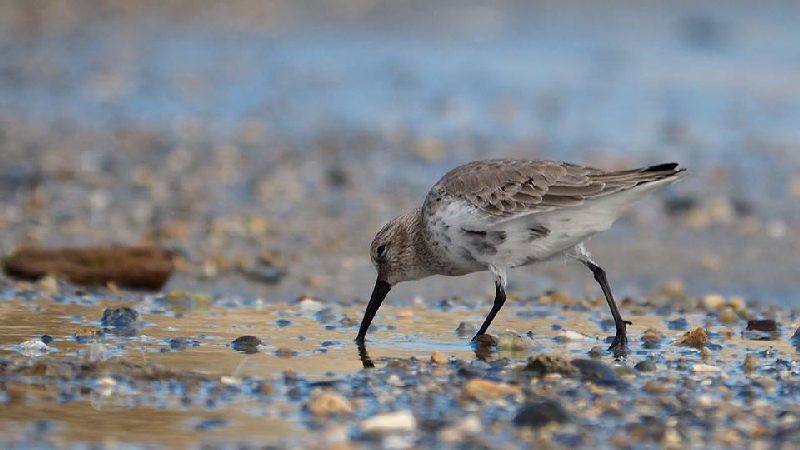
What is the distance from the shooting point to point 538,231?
27.7ft

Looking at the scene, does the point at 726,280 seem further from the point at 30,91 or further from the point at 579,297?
the point at 30,91

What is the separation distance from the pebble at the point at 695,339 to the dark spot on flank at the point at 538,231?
40.1 inches

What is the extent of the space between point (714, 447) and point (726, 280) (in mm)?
6130

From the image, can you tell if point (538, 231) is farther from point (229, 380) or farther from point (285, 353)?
point (229, 380)

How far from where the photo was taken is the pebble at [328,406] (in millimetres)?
6418

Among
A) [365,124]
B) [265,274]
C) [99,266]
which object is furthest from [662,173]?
[365,124]

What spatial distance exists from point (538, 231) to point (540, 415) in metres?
2.38

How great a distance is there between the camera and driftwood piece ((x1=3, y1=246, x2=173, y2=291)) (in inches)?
407

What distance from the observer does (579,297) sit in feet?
35.8

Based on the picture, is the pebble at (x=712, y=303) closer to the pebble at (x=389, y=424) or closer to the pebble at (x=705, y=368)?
the pebble at (x=705, y=368)

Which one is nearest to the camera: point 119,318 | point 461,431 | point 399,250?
point 461,431

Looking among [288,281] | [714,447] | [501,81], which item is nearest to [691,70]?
[501,81]

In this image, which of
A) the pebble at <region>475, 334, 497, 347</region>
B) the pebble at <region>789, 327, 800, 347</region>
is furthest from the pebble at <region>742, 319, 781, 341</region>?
the pebble at <region>475, 334, 497, 347</region>

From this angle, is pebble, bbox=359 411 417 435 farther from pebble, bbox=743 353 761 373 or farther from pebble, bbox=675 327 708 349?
pebble, bbox=675 327 708 349
